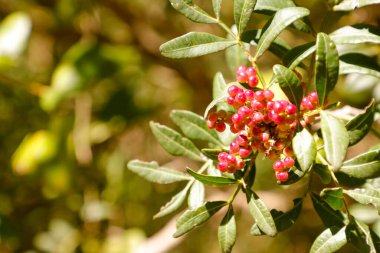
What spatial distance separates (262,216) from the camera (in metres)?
0.79

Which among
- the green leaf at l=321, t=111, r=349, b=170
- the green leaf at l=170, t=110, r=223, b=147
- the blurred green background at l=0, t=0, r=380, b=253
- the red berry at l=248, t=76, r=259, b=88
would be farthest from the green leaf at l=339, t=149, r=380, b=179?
the blurred green background at l=0, t=0, r=380, b=253

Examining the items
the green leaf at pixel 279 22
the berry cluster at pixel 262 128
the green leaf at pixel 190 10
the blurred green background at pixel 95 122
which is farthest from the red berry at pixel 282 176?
the blurred green background at pixel 95 122

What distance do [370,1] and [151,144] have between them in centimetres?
156

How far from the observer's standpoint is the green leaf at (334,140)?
2.25 feet

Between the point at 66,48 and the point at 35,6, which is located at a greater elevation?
the point at 35,6

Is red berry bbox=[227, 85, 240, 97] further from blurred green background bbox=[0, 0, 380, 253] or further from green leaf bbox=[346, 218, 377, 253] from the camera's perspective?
blurred green background bbox=[0, 0, 380, 253]

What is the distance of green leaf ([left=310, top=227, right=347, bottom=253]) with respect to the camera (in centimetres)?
81

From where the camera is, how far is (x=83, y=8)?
6.67 feet

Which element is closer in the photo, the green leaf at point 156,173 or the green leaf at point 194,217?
the green leaf at point 194,217

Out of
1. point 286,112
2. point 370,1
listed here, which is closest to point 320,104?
point 286,112

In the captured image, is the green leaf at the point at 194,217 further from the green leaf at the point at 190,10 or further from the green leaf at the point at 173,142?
the green leaf at the point at 190,10

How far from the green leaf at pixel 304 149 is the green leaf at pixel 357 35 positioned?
231 millimetres

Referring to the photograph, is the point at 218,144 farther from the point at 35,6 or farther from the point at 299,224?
the point at 35,6

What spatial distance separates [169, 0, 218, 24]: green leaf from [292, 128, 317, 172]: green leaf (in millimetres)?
283
